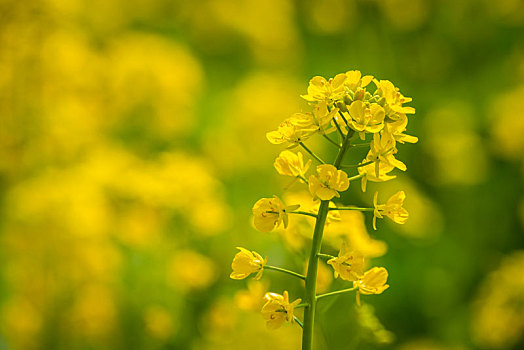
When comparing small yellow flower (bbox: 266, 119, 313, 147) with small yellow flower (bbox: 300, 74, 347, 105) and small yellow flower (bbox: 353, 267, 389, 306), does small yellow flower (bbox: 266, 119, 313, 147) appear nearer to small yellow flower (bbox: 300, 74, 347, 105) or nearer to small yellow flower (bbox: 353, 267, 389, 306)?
small yellow flower (bbox: 300, 74, 347, 105)

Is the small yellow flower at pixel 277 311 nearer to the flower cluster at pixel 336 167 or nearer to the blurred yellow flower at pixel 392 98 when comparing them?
the flower cluster at pixel 336 167

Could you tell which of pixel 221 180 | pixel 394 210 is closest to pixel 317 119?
pixel 394 210

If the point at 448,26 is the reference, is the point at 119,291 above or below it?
below

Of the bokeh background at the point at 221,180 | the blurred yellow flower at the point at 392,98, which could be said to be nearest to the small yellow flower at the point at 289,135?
the blurred yellow flower at the point at 392,98

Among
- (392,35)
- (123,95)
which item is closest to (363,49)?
(392,35)

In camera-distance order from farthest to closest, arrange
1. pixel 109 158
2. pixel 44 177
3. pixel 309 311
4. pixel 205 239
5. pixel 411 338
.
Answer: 1. pixel 109 158
2. pixel 44 177
3. pixel 411 338
4. pixel 205 239
5. pixel 309 311

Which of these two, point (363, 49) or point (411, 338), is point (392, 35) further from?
point (411, 338)

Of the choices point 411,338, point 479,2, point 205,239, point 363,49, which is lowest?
point 411,338

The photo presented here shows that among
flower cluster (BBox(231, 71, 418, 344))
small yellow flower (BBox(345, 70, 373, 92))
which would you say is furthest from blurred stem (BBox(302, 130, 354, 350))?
small yellow flower (BBox(345, 70, 373, 92))
